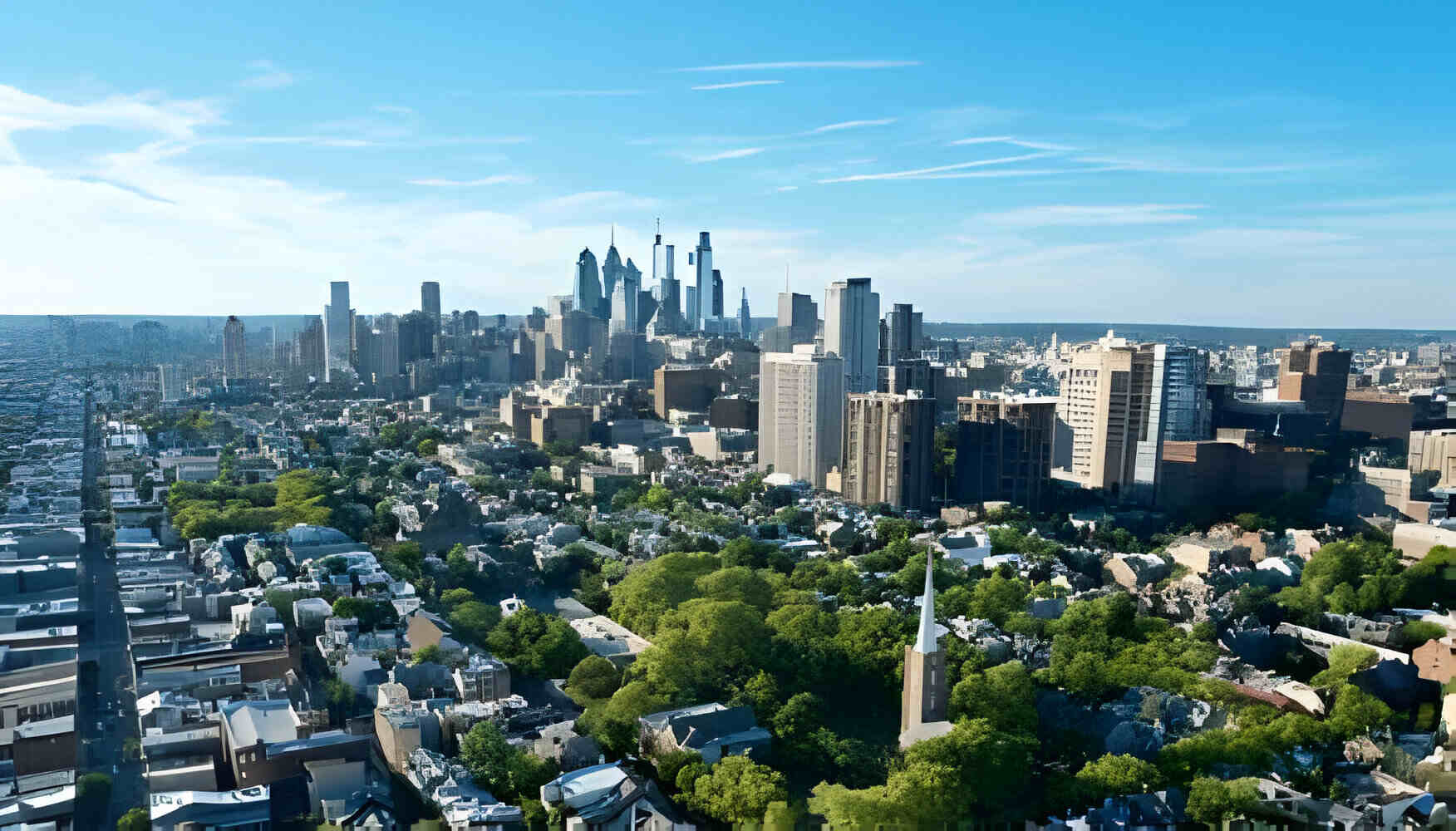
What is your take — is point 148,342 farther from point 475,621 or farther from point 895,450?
point 475,621

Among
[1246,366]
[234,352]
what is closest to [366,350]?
[234,352]

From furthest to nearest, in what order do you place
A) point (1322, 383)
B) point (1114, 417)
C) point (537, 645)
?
point (1322, 383) → point (1114, 417) → point (537, 645)

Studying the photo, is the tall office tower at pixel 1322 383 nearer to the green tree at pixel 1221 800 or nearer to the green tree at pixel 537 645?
the green tree at pixel 1221 800

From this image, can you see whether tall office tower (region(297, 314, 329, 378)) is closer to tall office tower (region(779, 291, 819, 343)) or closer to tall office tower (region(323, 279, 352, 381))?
tall office tower (region(323, 279, 352, 381))

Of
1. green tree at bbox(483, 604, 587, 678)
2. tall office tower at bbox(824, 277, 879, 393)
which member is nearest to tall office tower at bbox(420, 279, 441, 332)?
tall office tower at bbox(824, 277, 879, 393)

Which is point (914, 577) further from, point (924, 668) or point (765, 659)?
point (924, 668)

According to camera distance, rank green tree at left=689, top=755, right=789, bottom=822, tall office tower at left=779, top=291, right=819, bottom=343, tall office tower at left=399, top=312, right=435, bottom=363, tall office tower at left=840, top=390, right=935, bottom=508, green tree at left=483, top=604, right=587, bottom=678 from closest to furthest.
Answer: green tree at left=689, top=755, right=789, bottom=822, green tree at left=483, top=604, right=587, bottom=678, tall office tower at left=840, top=390, right=935, bottom=508, tall office tower at left=399, top=312, right=435, bottom=363, tall office tower at left=779, top=291, right=819, bottom=343
